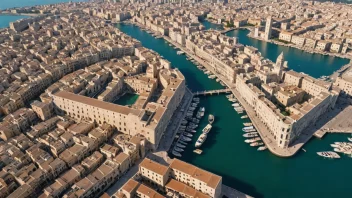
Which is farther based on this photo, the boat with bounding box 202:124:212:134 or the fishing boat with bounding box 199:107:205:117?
the fishing boat with bounding box 199:107:205:117

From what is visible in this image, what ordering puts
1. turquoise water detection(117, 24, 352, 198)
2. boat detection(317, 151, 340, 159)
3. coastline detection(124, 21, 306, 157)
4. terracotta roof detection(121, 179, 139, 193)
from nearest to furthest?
terracotta roof detection(121, 179, 139, 193) < turquoise water detection(117, 24, 352, 198) < boat detection(317, 151, 340, 159) < coastline detection(124, 21, 306, 157)

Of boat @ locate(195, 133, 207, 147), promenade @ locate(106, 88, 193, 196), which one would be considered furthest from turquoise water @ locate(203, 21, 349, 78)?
boat @ locate(195, 133, 207, 147)

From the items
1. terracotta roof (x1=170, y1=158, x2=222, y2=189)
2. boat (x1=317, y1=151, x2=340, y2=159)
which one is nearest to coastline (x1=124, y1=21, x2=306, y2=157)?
boat (x1=317, y1=151, x2=340, y2=159)

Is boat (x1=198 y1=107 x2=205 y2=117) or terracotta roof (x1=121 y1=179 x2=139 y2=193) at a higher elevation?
terracotta roof (x1=121 y1=179 x2=139 y2=193)

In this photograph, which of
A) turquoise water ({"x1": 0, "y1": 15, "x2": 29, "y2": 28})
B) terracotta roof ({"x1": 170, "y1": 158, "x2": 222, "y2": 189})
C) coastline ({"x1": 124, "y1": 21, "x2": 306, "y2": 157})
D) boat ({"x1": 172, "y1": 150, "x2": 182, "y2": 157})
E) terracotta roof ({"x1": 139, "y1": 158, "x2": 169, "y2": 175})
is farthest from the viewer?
turquoise water ({"x1": 0, "y1": 15, "x2": 29, "y2": 28})

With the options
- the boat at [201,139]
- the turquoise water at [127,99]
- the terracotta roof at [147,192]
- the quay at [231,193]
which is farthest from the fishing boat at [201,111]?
the terracotta roof at [147,192]

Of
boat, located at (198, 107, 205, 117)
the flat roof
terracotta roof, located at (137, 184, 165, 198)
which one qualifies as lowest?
boat, located at (198, 107, 205, 117)

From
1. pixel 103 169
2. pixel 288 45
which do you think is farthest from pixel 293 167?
pixel 288 45

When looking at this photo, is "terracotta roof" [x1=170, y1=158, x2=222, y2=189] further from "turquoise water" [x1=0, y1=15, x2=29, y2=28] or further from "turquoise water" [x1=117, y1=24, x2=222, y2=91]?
"turquoise water" [x1=0, y1=15, x2=29, y2=28]
